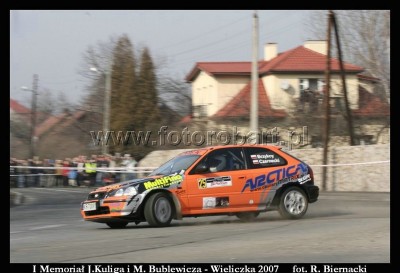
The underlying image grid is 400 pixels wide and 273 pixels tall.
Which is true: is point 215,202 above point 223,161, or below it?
below

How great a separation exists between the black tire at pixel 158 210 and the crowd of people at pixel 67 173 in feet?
56.5

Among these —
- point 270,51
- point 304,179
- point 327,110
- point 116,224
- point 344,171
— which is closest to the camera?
point 116,224

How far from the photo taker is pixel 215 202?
12.7 meters

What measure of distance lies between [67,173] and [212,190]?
66.2ft

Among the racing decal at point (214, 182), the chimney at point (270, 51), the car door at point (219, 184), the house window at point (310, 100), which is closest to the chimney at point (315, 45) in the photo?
the chimney at point (270, 51)

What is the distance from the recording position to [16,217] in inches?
647

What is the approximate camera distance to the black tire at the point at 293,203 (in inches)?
522

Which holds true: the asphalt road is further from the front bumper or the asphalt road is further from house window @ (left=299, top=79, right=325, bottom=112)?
house window @ (left=299, top=79, right=325, bottom=112)

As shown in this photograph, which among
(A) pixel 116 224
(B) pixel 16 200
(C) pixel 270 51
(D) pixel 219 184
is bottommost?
(B) pixel 16 200

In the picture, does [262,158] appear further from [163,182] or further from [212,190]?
[163,182]

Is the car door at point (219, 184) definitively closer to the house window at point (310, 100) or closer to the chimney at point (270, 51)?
the house window at point (310, 100)

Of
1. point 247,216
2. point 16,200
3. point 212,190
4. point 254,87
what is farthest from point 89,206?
point 254,87

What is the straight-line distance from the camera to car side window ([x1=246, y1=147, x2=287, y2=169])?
43.4 feet
